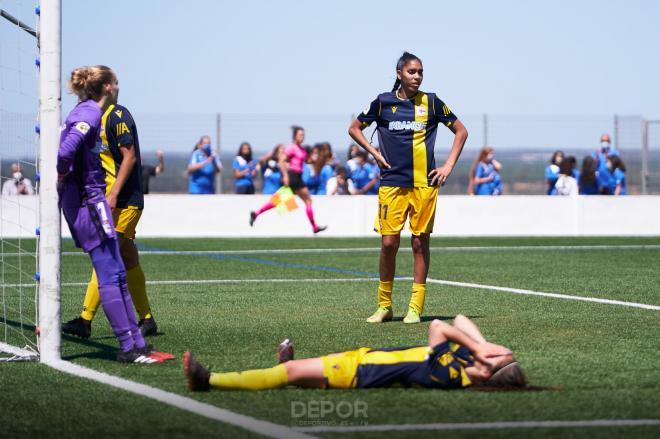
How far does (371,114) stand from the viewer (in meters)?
10.5

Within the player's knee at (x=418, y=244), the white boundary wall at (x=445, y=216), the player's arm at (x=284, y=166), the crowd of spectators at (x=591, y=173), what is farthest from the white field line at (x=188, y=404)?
the crowd of spectators at (x=591, y=173)

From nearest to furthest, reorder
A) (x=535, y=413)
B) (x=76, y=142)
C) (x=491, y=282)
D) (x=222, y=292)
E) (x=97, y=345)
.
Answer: (x=535, y=413)
(x=76, y=142)
(x=97, y=345)
(x=222, y=292)
(x=491, y=282)

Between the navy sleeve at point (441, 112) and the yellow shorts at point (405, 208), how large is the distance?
55cm

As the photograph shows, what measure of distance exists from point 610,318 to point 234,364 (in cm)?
386

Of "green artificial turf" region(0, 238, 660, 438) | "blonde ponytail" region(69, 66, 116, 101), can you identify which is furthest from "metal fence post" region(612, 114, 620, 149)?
"blonde ponytail" region(69, 66, 116, 101)

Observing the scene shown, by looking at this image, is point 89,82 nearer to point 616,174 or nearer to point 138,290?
point 138,290

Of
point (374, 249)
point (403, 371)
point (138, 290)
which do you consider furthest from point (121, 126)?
point (374, 249)

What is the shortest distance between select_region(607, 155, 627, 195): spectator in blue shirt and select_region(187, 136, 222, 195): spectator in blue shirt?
9.11 meters

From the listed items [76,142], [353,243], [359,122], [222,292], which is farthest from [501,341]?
[353,243]

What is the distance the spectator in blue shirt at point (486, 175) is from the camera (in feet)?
96.5

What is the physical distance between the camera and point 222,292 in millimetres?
13078

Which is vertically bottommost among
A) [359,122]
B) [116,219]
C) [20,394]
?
[20,394]

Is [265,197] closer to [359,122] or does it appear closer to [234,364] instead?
[359,122]

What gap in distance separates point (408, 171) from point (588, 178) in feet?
63.4
